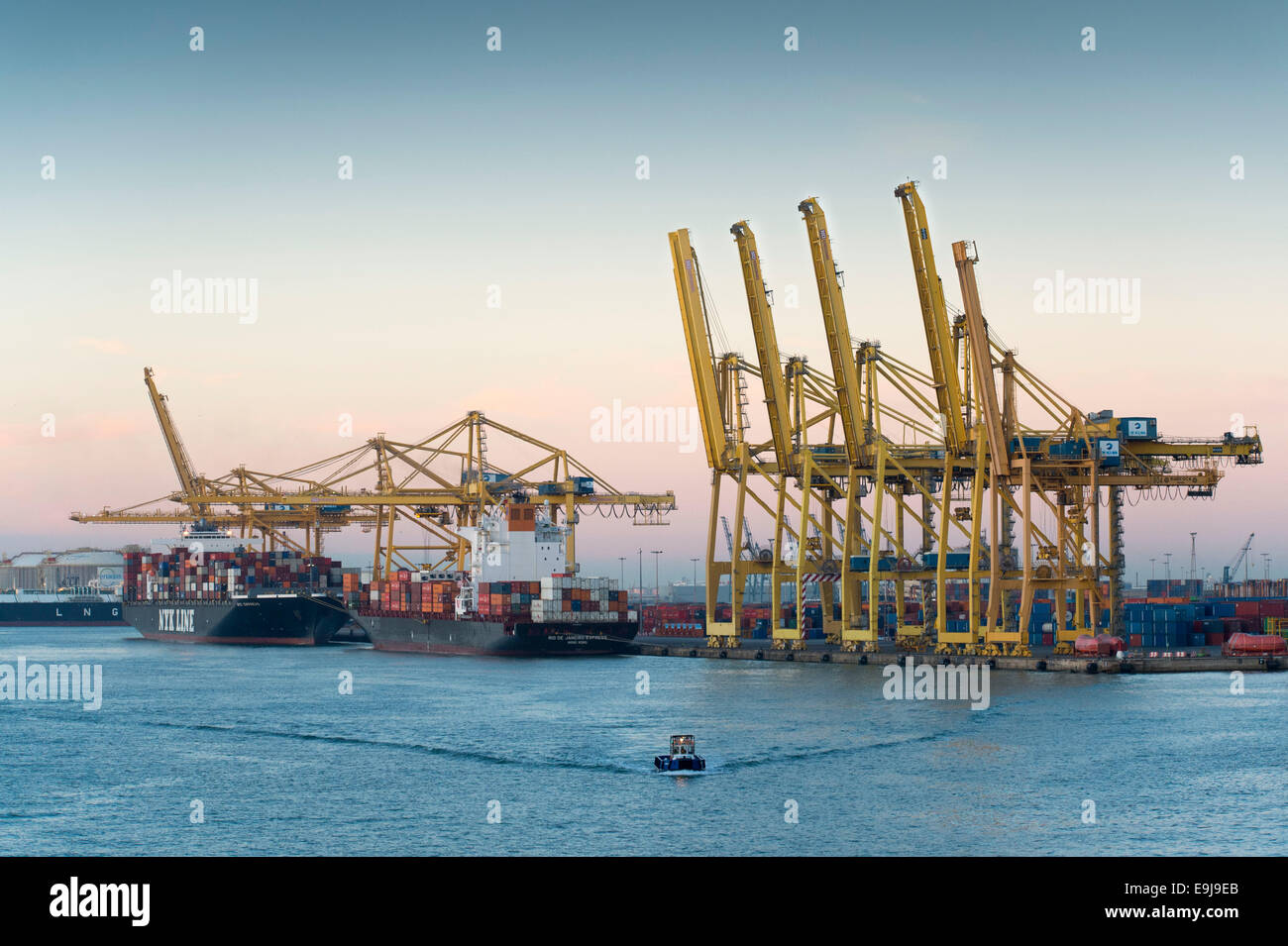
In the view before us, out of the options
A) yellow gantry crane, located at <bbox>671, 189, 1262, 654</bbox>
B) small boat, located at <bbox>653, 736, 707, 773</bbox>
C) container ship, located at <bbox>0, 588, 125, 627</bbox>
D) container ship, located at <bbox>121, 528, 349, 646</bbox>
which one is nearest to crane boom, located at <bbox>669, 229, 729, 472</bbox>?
yellow gantry crane, located at <bbox>671, 189, 1262, 654</bbox>

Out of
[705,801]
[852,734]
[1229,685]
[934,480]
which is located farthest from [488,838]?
[934,480]

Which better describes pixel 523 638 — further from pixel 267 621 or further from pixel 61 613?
pixel 61 613

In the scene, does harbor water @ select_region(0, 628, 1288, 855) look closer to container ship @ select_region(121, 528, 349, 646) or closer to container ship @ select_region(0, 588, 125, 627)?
container ship @ select_region(121, 528, 349, 646)

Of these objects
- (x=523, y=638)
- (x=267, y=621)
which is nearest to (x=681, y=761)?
(x=523, y=638)

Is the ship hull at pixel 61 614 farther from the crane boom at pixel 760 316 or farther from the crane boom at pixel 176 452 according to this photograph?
the crane boom at pixel 760 316

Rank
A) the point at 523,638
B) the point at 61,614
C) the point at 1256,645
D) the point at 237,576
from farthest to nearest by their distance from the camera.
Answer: the point at 61,614, the point at 237,576, the point at 523,638, the point at 1256,645

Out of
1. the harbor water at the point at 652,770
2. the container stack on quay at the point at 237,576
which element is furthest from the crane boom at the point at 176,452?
the harbor water at the point at 652,770

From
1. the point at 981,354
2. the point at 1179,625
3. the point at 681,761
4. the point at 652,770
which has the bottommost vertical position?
the point at 652,770
